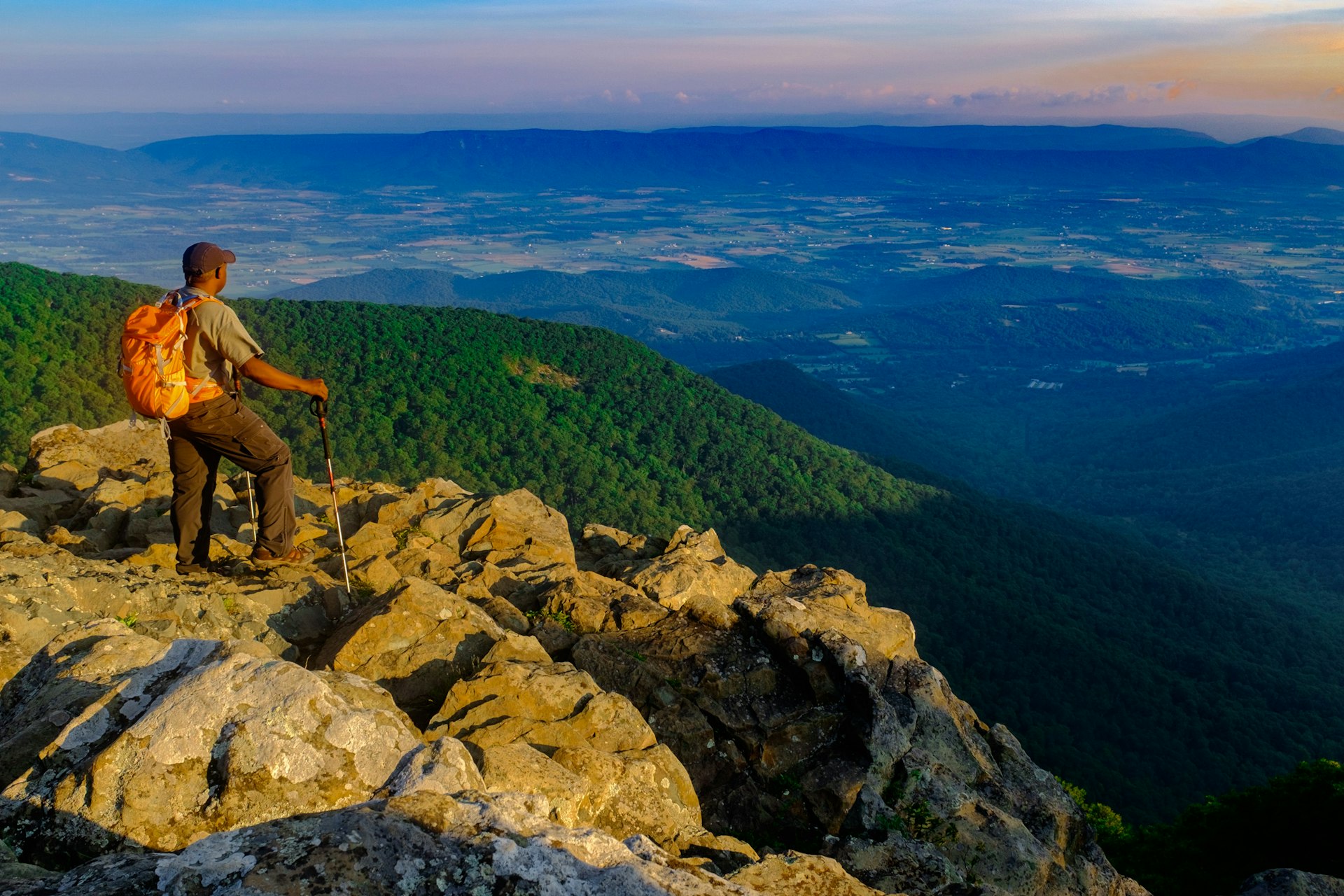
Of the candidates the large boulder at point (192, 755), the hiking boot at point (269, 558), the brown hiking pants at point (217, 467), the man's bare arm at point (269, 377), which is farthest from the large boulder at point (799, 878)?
the hiking boot at point (269, 558)

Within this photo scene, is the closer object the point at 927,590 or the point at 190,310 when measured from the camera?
the point at 190,310

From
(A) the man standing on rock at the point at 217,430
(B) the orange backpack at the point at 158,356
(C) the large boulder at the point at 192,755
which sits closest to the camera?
(C) the large boulder at the point at 192,755

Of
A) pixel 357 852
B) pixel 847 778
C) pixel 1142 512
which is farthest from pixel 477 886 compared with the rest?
pixel 1142 512

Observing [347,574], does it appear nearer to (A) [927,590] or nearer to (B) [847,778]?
(B) [847,778]

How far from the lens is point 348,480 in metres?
21.9

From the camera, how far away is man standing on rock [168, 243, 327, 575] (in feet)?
35.5

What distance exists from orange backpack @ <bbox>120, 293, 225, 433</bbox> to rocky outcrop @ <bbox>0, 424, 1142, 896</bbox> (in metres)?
2.18

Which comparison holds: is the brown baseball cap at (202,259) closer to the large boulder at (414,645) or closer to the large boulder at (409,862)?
the large boulder at (414,645)

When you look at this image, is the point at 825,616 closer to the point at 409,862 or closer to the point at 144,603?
the point at 144,603

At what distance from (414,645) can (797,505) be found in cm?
6683

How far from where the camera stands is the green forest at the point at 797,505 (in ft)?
A: 177

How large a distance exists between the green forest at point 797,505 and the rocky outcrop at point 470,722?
35.8 m

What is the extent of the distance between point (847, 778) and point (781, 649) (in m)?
2.27

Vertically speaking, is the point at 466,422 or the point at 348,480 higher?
the point at 348,480
